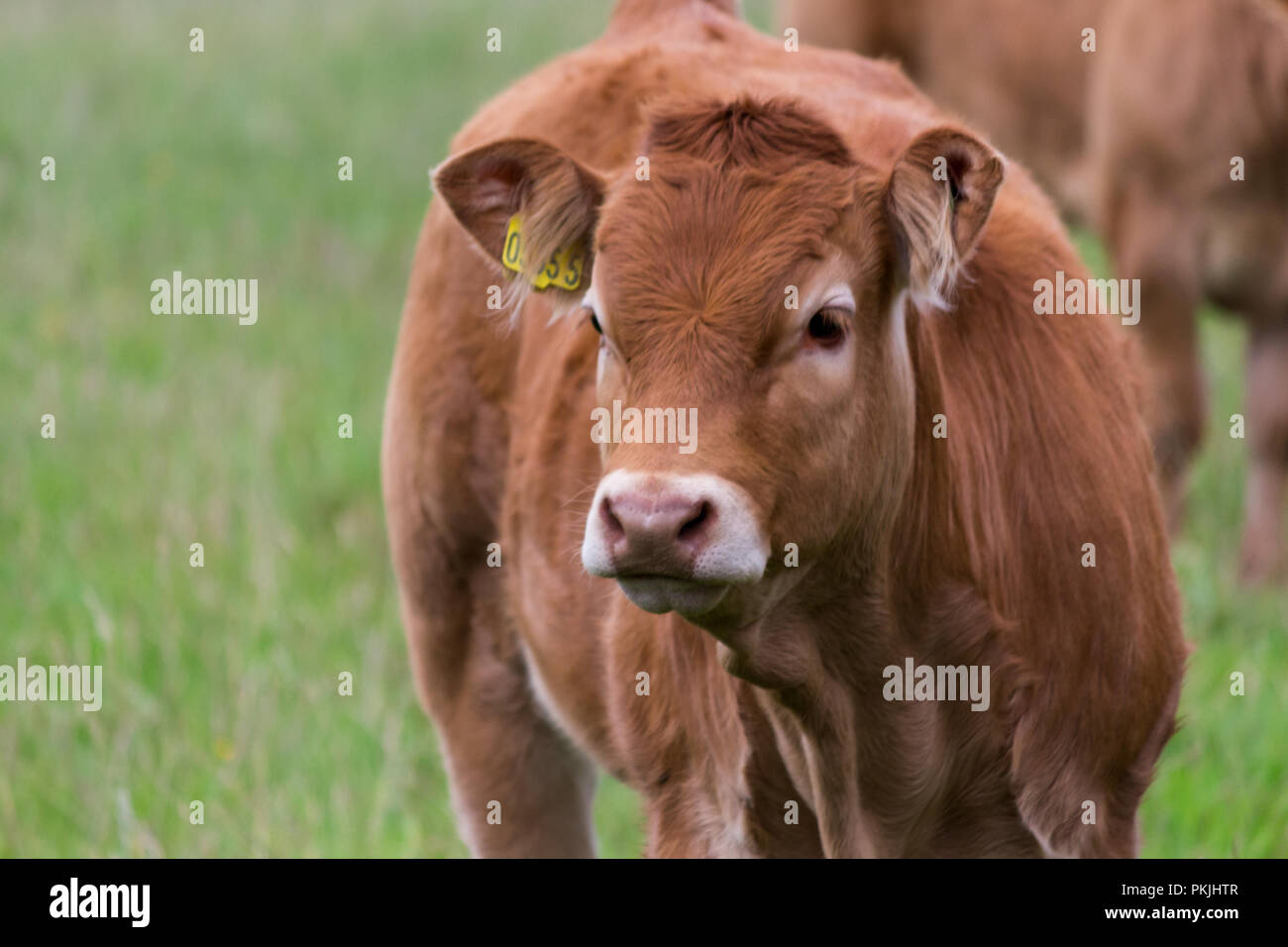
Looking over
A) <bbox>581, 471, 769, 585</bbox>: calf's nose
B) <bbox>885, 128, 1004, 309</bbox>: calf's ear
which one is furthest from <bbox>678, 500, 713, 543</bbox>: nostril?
<bbox>885, 128, 1004, 309</bbox>: calf's ear

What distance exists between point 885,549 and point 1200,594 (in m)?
3.61

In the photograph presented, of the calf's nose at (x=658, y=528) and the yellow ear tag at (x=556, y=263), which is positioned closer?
the calf's nose at (x=658, y=528)

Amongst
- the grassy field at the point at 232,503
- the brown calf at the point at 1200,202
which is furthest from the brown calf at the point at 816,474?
the brown calf at the point at 1200,202

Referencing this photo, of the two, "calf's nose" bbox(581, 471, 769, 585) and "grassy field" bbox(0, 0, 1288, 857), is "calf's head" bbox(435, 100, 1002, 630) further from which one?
"grassy field" bbox(0, 0, 1288, 857)

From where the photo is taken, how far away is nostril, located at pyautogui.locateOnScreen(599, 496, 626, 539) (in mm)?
2723

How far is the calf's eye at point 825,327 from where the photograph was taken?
3020mm

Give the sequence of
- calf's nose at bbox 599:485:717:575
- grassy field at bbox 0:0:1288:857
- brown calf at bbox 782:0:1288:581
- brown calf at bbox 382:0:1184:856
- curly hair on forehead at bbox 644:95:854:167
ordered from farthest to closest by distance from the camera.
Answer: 1. brown calf at bbox 782:0:1288:581
2. grassy field at bbox 0:0:1288:857
3. curly hair on forehead at bbox 644:95:854:167
4. brown calf at bbox 382:0:1184:856
5. calf's nose at bbox 599:485:717:575

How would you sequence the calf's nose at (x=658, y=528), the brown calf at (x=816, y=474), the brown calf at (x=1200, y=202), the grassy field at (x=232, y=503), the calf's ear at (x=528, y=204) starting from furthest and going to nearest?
1. the brown calf at (x=1200, y=202)
2. the grassy field at (x=232, y=503)
3. the calf's ear at (x=528, y=204)
4. the brown calf at (x=816, y=474)
5. the calf's nose at (x=658, y=528)

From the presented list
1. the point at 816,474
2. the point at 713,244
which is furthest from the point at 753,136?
the point at 816,474

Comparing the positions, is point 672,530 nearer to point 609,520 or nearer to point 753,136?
point 609,520

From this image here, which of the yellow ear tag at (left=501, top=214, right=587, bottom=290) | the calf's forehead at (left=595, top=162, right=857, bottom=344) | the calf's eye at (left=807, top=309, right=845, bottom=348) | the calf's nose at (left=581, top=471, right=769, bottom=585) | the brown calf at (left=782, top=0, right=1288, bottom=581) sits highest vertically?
the brown calf at (left=782, top=0, right=1288, bottom=581)

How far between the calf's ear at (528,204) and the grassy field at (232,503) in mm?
2005

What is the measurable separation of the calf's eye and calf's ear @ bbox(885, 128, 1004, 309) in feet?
0.68

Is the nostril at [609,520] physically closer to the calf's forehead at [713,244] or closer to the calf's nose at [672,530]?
the calf's nose at [672,530]
